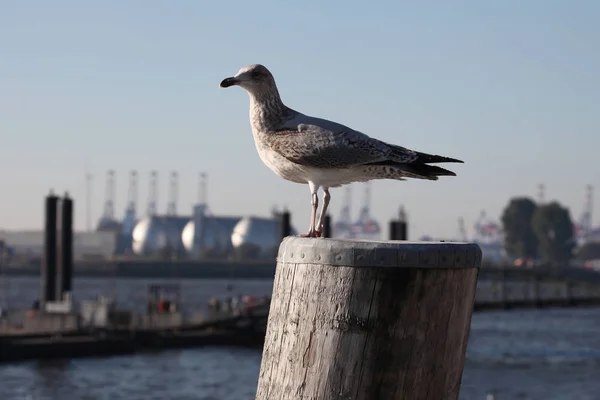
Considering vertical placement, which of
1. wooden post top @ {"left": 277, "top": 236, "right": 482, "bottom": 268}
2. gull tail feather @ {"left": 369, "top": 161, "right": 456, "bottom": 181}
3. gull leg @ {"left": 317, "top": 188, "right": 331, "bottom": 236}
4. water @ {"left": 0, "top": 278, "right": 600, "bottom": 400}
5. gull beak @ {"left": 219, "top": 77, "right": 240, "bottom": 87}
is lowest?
water @ {"left": 0, "top": 278, "right": 600, "bottom": 400}

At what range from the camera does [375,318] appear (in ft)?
10.9

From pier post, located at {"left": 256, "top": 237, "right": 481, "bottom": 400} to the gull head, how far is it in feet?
4.03

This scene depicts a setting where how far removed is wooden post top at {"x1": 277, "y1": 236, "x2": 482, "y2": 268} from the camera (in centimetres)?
330

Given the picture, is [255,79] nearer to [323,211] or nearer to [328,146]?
[328,146]

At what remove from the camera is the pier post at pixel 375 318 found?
3.31 metres

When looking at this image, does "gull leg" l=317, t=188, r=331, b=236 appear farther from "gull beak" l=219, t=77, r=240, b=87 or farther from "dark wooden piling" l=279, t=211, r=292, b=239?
"dark wooden piling" l=279, t=211, r=292, b=239

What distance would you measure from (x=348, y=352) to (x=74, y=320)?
43.5 m

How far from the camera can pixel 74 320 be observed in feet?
150

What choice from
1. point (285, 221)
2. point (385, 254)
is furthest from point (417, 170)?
point (285, 221)

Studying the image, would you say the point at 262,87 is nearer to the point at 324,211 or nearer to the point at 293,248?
the point at 324,211

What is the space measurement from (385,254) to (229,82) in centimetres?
141

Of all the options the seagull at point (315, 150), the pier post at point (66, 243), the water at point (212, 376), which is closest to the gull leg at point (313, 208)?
the seagull at point (315, 150)

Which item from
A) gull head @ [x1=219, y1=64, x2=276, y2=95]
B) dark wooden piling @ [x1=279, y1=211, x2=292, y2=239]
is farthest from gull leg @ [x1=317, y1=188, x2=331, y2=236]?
dark wooden piling @ [x1=279, y1=211, x2=292, y2=239]

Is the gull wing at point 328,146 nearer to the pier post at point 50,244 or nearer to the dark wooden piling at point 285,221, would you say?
the pier post at point 50,244
